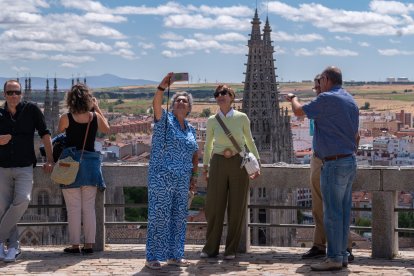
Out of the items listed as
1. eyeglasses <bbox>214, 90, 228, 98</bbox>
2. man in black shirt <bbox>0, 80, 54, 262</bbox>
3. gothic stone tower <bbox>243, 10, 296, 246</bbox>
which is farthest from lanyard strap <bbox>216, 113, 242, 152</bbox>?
gothic stone tower <bbox>243, 10, 296, 246</bbox>

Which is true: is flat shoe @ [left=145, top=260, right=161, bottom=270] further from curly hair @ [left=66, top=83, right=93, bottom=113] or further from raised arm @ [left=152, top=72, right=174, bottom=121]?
curly hair @ [left=66, top=83, right=93, bottom=113]

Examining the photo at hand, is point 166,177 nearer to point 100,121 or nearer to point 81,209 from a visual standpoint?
point 100,121

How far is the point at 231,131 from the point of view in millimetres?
6332

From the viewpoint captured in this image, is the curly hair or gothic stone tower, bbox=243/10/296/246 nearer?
the curly hair

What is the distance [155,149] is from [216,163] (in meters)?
0.54

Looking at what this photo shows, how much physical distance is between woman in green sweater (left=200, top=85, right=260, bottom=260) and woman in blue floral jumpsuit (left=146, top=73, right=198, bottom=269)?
272mm

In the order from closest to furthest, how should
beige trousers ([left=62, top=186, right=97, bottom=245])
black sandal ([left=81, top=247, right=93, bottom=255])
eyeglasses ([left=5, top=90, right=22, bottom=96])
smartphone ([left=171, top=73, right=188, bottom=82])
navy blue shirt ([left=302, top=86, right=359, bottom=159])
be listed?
navy blue shirt ([left=302, top=86, right=359, bottom=159])
smartphone ([left=171, top=73, right=188, bottom=82])
eyeglasses ([left=5, top=90, right=22, bottom=96])
beige trousers ([left=62, top=186, right=97, bottom=245])
black sandal ([left=81, top=247, right=93, bottom=255])

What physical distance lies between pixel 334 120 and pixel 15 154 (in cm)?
237

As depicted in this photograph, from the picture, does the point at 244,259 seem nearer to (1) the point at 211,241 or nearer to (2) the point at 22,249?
(1) the point at 211,241

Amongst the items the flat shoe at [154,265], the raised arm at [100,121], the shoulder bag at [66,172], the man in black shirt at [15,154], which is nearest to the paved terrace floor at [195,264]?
the flat shoe at [154,265]

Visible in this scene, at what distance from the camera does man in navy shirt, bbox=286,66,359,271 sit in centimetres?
586

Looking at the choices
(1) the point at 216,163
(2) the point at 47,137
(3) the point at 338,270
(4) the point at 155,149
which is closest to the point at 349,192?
(3) the point at 338,270

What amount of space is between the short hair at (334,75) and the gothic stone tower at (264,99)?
50526mm

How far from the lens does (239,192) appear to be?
639cm
